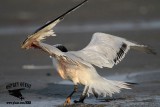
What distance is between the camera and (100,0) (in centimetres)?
2531

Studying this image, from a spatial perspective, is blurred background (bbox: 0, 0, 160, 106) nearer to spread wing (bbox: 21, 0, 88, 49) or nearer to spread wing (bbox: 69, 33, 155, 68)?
spread wing (bbox: 69, 33, 155, 68)

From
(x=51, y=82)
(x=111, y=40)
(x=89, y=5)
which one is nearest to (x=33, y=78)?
(x=51, y=82)

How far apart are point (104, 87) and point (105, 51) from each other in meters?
0.75

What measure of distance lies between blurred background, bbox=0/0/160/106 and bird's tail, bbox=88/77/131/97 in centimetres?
390

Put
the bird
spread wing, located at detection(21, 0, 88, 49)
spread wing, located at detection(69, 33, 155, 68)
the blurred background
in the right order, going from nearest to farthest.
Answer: spread wing, located at detection(21, 0, 88, 49) → the bird → spread wing, located at detection(69, 33, 155, 68) → the blurred background

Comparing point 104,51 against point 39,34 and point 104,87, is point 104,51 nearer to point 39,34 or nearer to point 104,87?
point 104,87

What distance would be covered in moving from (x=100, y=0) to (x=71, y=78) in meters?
14.4

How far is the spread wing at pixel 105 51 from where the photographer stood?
11062mm

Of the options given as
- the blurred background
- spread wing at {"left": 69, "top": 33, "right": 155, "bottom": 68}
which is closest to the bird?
spread wing at {"left": 69, "top": 33, "right": 155, "bottom": 68}

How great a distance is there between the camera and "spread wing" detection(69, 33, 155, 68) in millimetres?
11062

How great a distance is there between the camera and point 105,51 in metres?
11.5

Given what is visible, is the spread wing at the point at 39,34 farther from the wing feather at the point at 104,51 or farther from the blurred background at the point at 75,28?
the blurred background at the point at 75,28

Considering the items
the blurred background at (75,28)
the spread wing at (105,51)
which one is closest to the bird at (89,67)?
the spread wing at (105,51)

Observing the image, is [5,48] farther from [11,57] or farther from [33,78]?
[33,78]
